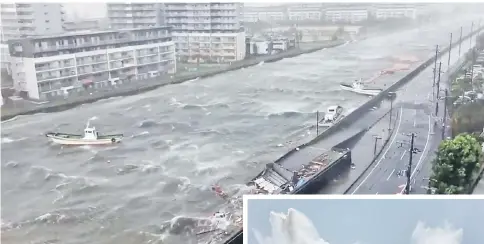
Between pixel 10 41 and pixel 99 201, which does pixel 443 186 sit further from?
pixel 10 41

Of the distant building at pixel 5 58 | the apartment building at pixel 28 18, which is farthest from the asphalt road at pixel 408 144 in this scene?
the distant building at pixel 5 58

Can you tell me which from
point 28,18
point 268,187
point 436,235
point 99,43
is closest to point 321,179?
point 268,187

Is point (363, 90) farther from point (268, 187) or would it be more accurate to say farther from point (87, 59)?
point (87, 59)

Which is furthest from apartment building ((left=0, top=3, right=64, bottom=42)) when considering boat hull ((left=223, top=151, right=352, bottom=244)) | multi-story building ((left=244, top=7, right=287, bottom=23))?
boat hull ((left=223, top=151, right=352, bottom=244))

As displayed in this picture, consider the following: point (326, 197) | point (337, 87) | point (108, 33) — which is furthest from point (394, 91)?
point (108, 33)

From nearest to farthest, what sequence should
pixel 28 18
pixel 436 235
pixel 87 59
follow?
pixel 436 235
pixel 28 18
pixel 87 59

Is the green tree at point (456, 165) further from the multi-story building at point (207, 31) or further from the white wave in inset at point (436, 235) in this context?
the multi-story building at point (207, 31)
